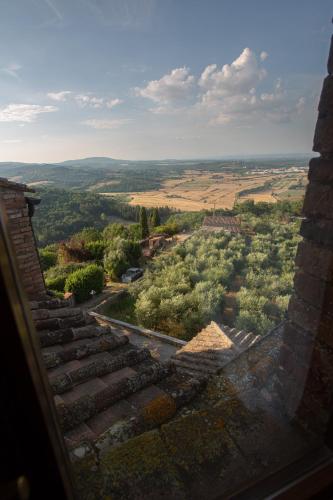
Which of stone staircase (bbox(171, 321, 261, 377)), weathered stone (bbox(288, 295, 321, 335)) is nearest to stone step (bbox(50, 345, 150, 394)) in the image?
stone staircase (bbox(171, 321, 261, 377))

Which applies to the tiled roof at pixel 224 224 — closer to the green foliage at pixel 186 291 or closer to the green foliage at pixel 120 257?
the green foliage at pixel 186 291

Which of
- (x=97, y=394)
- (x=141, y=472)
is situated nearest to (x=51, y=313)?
(x=97, y=394)

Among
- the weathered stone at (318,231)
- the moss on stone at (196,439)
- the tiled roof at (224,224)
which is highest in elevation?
the weathered stone at (318,231)

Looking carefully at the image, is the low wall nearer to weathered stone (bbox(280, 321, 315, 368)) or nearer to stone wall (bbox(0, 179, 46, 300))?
stone wall (bbox(0, 179, 46, 300))

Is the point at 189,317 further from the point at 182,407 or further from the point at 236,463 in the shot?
the point at 236,463

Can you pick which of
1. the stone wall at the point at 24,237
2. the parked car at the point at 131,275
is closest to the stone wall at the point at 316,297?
the stone wall at the point at 24,237

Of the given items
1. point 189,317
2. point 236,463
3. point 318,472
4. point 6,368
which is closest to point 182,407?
point 236,463

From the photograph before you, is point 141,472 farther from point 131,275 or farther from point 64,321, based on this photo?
point 131,275

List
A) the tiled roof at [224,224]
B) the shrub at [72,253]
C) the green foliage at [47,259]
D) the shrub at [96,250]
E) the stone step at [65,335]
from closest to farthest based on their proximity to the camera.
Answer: the stone step at [65,335], the green foliage at [47,259], the shrub at [72,253], the shrub at [96,250], the tiled roof at [224,224]

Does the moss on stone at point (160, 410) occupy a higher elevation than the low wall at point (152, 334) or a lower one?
higher
